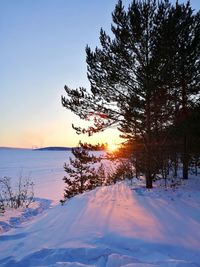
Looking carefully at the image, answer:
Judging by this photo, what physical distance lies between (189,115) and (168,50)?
4172mm

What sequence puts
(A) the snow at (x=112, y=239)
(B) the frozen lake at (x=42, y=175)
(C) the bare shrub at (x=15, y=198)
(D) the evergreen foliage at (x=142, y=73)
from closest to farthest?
(A) the snow at (x=112, y=239)
(D) the evergreen foliage at (x=142, y=73)
(C) the bare shrub at (x=15, y=198)
(B) the frozen lake at (x=42, y=175)

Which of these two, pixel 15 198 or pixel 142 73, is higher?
pixel 142 73

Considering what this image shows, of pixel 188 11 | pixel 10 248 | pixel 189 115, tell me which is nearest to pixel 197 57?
pixel 188 11

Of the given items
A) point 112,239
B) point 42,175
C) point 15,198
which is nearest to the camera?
point 112,239

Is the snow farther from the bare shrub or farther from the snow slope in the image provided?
the bare shrub

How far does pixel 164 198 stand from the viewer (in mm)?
10625

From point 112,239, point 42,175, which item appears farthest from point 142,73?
point 42,175

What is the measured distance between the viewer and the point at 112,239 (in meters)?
5.45

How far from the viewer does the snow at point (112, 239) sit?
15.0 feet

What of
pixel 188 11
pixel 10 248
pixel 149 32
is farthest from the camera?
pixel 188 11

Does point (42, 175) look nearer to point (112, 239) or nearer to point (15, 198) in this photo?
point (15, 198)

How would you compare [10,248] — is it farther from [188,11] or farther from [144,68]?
[188,11]

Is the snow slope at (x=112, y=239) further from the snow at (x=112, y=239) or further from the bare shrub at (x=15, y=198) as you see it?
the bare shrub at (x=15, y=198)

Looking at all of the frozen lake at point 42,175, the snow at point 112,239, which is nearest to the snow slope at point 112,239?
the snow at point 112,239
